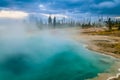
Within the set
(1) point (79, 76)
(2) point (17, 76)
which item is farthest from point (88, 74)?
(2) point (17, 76)

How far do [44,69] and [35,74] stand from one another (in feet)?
13.5

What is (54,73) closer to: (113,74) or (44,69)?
(44,69)

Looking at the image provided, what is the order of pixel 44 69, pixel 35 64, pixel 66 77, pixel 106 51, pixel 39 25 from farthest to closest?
1. pixel 39 25
2. pixel 106 51
3. pixel 35 64
4. pixel 44 69
5. pixel 66 77

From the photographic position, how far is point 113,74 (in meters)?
37.0

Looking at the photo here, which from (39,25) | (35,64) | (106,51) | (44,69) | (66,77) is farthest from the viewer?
(39,25)

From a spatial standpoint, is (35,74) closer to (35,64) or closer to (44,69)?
(44,69)

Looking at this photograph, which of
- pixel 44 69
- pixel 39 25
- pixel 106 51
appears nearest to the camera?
pixel 44 69

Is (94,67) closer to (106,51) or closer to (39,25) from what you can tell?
(106,51)

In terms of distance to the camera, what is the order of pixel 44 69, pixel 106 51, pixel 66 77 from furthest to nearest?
pixel 106 51, pixel 44 69, pixel 66 77

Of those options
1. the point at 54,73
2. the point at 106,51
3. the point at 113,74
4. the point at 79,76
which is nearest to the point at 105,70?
the point at 113,74

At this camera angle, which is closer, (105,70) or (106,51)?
(105,70)

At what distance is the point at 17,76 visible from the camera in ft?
121

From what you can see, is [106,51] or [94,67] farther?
[106,51]

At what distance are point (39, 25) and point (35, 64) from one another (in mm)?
145071
